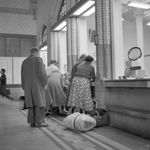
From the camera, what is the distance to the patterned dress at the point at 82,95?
4.84 meters

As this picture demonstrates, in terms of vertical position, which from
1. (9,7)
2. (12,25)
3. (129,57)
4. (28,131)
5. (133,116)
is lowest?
(28,131)

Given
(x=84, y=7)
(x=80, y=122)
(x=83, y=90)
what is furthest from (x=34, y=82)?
(x=84, y=7)

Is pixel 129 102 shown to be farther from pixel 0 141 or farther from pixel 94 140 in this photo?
pixel 0 141

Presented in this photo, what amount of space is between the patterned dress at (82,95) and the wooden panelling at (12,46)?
375 inches

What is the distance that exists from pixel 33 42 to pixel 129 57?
33.2 feet

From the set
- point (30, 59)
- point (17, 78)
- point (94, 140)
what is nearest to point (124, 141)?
point (94, 140)

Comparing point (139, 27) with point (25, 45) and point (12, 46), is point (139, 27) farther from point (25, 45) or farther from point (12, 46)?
point (12, 46)

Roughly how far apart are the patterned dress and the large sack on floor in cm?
62

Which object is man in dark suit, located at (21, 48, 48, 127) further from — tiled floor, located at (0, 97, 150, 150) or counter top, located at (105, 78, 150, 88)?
counter top, located at (105, 78, 150, 88)

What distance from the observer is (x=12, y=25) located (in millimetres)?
13508

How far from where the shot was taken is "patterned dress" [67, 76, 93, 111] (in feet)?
15.9

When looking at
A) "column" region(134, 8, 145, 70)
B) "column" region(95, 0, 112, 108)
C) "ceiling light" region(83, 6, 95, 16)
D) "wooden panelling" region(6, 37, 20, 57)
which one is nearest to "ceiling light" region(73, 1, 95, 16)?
"ceiling light" region(83, 6, 95, 16)

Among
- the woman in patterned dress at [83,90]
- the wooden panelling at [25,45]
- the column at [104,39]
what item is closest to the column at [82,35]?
the column at [104,39]

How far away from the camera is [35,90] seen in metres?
4.65
